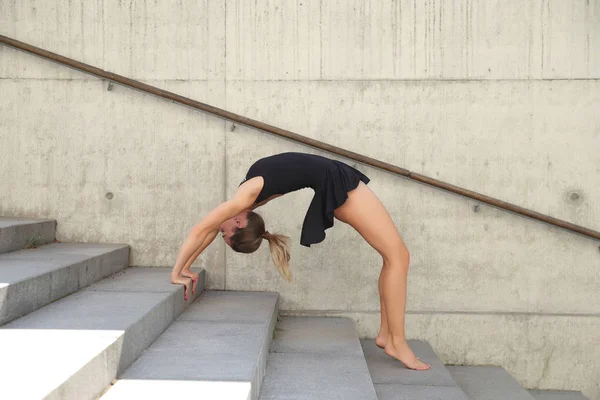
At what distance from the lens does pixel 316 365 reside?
9.39 feet

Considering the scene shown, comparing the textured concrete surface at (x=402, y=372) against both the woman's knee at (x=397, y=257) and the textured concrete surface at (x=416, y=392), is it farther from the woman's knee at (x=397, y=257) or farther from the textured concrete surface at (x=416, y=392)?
the woman's knee at (x=397, y=257)

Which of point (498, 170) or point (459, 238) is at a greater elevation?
point (498, 170)

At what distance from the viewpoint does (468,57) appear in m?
4.01

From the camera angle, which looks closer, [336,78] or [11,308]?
[11,308]

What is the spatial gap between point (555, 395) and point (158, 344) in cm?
256

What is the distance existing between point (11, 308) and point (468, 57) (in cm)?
292

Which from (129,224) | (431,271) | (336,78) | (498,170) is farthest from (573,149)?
(129,224)

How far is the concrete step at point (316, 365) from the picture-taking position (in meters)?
2.48

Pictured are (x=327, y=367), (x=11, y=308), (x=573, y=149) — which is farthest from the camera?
(x=573, y=149)

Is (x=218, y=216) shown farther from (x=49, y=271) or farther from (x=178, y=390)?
(x=178, y=390)

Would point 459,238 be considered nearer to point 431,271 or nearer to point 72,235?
point 431,271

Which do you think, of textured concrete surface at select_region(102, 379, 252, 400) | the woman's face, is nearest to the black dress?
the woman's face

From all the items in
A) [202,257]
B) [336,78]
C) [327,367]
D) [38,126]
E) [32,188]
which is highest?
[336,78]

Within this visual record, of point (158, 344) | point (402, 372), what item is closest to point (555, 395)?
point (402, 372)
